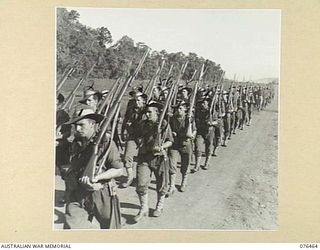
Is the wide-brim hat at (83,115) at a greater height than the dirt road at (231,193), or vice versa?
the wide-brim hat at (83,115)

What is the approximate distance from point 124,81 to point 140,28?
0.67 ft

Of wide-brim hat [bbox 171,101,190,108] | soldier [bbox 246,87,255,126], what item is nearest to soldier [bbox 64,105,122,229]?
wide-brim hat [bbox 171,101,190,108]

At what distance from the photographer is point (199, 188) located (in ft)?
5.41

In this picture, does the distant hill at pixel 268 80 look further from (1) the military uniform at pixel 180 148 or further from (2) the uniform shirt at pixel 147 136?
(2) the uniform shirt at pixel 147 136

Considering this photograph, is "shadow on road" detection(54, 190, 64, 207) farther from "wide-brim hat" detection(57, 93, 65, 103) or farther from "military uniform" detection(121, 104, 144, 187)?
"wide-brim hat" detection(57, 93, 65, 103)

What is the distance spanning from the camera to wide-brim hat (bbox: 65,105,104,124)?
1595 millimetres

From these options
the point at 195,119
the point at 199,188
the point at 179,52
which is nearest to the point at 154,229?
the point at 199,188

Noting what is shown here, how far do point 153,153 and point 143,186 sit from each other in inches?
5.0

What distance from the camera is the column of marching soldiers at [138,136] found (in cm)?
159

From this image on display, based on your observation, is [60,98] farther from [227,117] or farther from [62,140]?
[227,117]

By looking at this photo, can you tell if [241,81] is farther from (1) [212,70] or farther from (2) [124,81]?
(2) [124,81]

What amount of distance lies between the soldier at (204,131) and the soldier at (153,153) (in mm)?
117

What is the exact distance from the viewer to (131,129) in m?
1.62

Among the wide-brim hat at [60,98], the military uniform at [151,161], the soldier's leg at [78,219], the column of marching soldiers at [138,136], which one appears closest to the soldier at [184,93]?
the column of marching soldiers at [138,136]
